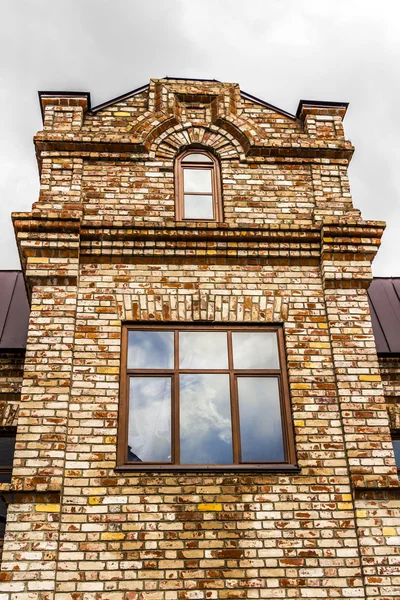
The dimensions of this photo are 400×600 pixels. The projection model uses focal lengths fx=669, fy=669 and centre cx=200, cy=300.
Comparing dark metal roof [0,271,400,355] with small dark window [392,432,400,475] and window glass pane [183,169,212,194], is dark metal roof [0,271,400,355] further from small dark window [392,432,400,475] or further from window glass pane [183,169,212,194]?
window glass pane [183,169,212,194]

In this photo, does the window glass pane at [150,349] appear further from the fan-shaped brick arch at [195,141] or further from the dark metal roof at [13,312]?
the fan-shaped brick arch at [195,141]

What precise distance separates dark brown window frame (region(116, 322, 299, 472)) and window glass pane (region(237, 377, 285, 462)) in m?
0.05

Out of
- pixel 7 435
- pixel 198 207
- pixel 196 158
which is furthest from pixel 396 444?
pixel 7 435

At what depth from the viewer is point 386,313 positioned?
30.9 ft

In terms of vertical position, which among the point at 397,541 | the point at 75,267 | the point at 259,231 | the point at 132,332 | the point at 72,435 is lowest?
the point at 397,541

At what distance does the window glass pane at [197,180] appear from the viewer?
7.93 m

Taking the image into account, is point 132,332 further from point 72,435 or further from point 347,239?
point 347,239

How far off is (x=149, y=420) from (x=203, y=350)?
91 centimetres

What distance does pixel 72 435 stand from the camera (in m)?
6.13

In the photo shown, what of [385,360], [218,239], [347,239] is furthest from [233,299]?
[385,360]

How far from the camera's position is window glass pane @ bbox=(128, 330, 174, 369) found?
668 centimetres

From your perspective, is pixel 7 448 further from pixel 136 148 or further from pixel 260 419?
pixel 136 148

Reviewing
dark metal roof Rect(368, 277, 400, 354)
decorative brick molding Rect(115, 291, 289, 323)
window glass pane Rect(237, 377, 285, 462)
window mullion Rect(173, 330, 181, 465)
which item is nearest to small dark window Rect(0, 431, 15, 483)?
decorative brick molding Rect(115, 291, 289, 323)

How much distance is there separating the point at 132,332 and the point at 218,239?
1.40 metres
